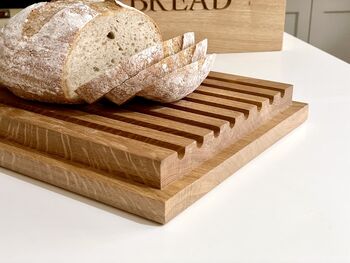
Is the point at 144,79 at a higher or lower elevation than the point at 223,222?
higher

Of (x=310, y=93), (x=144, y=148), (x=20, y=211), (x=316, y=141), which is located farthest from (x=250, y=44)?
(x=20, y=211)

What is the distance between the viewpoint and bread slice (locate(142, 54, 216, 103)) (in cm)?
78

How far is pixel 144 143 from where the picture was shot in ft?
2.16

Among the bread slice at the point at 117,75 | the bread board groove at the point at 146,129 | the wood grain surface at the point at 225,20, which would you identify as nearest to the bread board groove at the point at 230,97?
the bread board groove at the point at 146,129

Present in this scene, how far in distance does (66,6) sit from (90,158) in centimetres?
28

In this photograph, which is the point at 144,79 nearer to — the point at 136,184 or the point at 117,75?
the point at 117,75

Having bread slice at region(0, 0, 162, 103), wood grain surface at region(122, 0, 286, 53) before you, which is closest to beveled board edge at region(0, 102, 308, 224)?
bread slice at region(0, 0, 162, 103)

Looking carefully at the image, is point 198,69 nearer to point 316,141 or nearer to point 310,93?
point 316,141

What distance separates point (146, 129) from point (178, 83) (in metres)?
0.12

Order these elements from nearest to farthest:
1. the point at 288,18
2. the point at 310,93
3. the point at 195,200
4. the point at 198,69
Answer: the point at 195,200
the point at 198,69
the point at 310,93
the point at 288,18

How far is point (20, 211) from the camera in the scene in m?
0.62

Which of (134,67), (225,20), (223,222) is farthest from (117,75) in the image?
(225,20)

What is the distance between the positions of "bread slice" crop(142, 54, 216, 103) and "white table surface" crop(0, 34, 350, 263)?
163 mm

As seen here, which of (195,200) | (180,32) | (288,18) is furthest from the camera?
(288,18)
